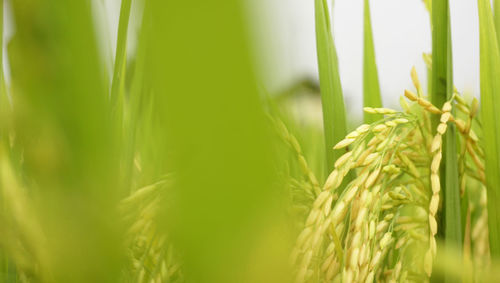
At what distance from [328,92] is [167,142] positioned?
0.48 metres

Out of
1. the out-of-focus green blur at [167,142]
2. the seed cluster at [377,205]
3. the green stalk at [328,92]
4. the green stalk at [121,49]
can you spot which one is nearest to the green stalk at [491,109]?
the seed cluster at [377,205]

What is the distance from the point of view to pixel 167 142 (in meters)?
0.07

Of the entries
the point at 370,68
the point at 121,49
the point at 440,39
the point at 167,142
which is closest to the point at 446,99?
the point at 440,39

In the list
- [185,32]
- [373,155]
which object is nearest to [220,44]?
[185,32]

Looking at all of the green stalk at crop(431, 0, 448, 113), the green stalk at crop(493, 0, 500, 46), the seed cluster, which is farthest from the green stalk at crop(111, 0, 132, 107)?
the green stalk at crop(493, 0, 500, 46)

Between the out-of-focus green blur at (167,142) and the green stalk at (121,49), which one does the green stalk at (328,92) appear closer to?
the green stalk at (121,49)

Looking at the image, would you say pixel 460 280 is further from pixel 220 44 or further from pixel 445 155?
pixel 220 44

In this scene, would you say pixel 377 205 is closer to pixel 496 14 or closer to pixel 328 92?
pixel 328 92

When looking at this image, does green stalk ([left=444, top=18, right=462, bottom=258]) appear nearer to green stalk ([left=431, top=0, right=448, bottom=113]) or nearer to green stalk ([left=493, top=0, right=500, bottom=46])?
green stalk ([left=431, top=0, right=448, bottom=113])

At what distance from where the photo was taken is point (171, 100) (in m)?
0.07

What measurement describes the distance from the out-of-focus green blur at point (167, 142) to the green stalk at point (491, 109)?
500 mm

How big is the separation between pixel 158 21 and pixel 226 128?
18 mm

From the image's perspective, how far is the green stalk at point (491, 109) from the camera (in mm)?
513

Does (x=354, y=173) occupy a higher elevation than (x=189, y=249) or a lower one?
lower
